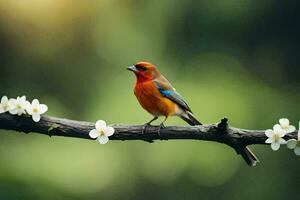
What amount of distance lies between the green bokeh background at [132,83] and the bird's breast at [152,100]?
4530 mm

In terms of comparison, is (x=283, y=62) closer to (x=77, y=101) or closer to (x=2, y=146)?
Result: (x=77, y=101)

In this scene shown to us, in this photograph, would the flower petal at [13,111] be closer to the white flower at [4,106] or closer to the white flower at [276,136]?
the white flower at [4,106]

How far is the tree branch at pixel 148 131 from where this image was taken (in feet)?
17.7

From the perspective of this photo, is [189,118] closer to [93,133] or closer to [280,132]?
[93,133]

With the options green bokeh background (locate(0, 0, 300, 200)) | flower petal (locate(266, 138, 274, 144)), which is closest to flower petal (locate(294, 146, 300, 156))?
flower petal (locate(266, 138, 274, 144))

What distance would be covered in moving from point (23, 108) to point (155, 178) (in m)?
6.39

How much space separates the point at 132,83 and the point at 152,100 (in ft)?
21.1

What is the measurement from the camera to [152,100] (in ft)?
20.1

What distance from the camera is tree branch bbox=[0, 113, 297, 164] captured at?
5.39 meters

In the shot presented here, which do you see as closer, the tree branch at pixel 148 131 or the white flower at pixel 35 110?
the tree branch at pixel 148 131

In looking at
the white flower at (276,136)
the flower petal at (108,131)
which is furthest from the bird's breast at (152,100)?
the white flower at (276,136)

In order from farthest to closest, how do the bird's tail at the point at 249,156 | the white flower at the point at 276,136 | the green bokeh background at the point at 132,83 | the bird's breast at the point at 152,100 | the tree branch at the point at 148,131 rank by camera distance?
the green bokeh background at the point at 132,83
the bird's breast at the point at 152,100
the bird's tail at the point at 249,156
the tree branch at the point at 148,131
the white flower at the point at 276,136

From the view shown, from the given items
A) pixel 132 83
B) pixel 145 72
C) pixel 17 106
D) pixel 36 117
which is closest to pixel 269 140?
pixel 145 72

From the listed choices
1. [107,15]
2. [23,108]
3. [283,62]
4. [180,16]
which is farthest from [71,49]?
[23,108]
